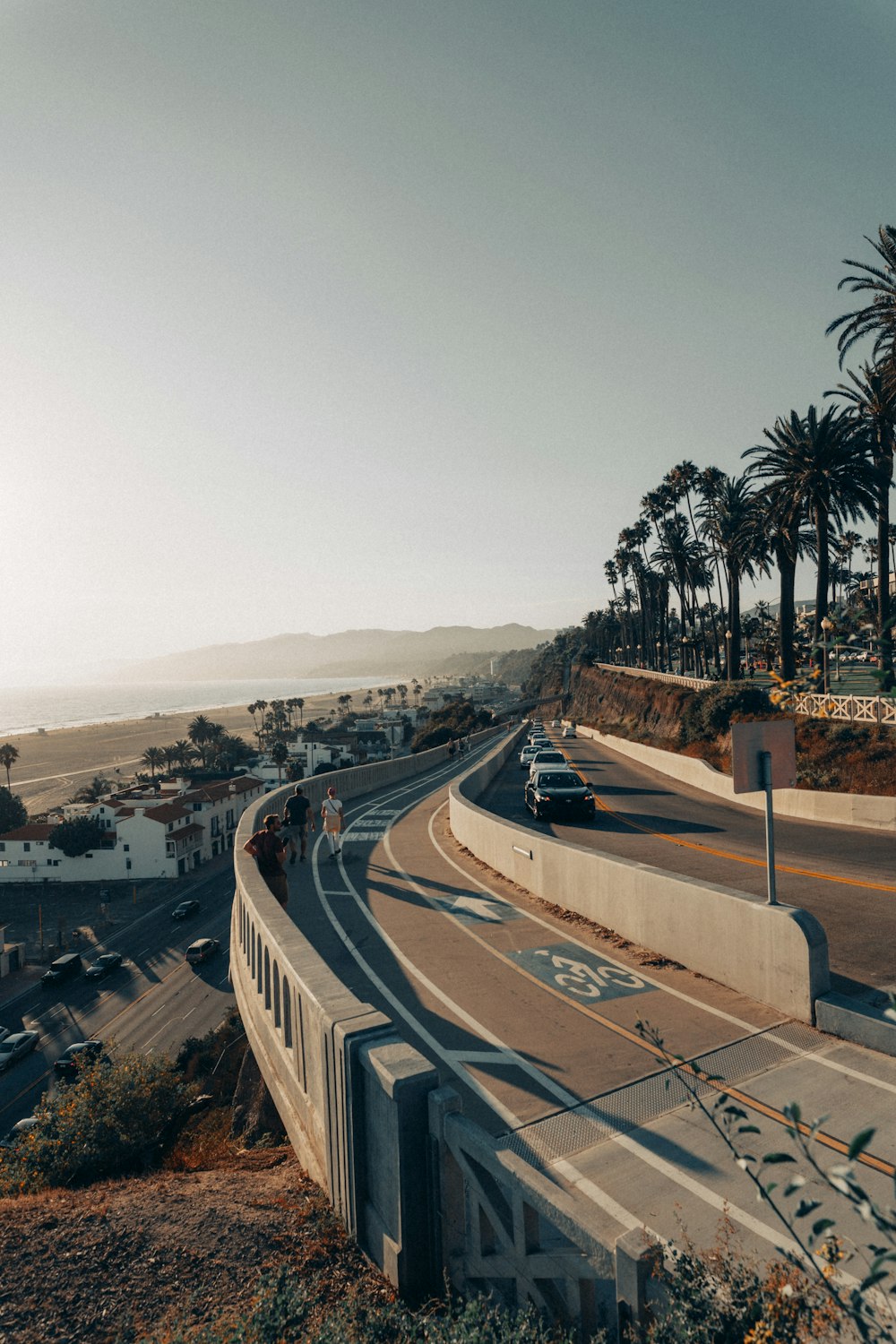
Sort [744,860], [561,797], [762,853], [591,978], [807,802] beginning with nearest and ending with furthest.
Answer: [591,978], [744,860], [762,853], [561,797], [807,802]

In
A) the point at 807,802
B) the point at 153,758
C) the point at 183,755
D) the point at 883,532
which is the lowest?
the point at 183,755

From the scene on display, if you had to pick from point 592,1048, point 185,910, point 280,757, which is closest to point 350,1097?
point 592,1048

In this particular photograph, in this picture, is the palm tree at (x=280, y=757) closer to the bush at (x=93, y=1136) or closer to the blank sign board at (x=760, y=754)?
the bush at (x=93, y=1136)

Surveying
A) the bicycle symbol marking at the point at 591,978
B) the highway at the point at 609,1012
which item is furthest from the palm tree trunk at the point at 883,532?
the bicycle symbol marking at the point at 591,978

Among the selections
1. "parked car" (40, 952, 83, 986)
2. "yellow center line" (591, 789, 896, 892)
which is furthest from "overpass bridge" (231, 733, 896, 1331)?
"parked car" (40, 952, 83, 986)

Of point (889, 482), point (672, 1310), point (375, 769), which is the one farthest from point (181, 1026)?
point (889, 482)

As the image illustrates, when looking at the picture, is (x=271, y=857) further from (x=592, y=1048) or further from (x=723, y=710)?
(x=723, y=710)

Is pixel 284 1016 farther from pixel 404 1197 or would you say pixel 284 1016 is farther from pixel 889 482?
pixel 889 482

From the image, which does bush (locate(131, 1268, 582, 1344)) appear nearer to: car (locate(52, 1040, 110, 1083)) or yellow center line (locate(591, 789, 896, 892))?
yellow center line (locate(591, 789, 896, 892))
